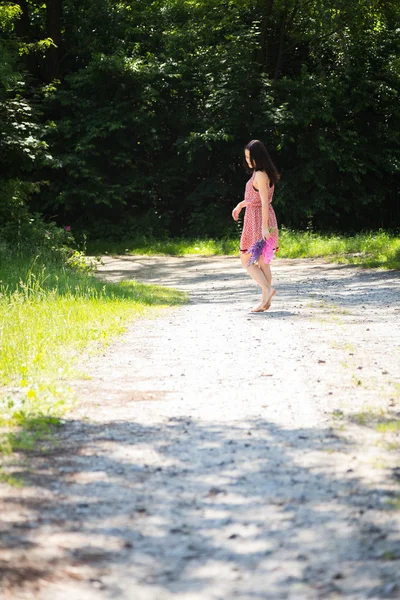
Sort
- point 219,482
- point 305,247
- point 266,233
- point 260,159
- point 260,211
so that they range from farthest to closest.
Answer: point 305,247 < point 260,211 < point 266,233 < point 260,159 < point 219,482

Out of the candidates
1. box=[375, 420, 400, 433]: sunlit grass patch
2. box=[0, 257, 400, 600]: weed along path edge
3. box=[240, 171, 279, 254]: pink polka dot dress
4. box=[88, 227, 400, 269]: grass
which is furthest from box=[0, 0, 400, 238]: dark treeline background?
box=[375, 420, 400, 433]: sunlit grass patch

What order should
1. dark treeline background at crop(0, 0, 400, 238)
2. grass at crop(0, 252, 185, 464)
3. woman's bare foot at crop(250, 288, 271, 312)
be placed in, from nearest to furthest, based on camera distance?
grass at crop(0, 252, 185, 464) → woman's bare foot at crop(250, 288, 271, 312) → dark treeline background at crop(0, 0, 400, 238)

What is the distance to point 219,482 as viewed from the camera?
425 centimetres

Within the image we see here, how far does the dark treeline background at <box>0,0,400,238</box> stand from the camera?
26828 millimetres

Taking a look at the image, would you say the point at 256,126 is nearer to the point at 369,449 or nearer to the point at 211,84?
the point at 211,84

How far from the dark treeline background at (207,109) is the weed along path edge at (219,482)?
1943 cm

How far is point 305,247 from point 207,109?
8291 millimetres

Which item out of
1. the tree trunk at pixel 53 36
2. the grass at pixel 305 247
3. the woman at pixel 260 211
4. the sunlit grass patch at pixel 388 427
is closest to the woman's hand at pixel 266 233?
the woman at pixel 260 211

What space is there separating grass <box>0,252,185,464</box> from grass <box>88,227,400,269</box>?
643 cm

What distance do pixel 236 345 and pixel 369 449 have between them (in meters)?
3.66

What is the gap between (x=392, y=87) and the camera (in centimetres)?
2831

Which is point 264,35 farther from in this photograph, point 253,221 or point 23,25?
point 253,221

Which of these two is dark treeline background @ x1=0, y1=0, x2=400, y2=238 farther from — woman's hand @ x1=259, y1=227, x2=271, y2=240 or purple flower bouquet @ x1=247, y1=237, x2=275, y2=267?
woman's hand @ x1=259, y1=227, x2=271, y2=240

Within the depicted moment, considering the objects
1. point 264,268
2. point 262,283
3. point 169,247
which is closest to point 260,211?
point 264,268
